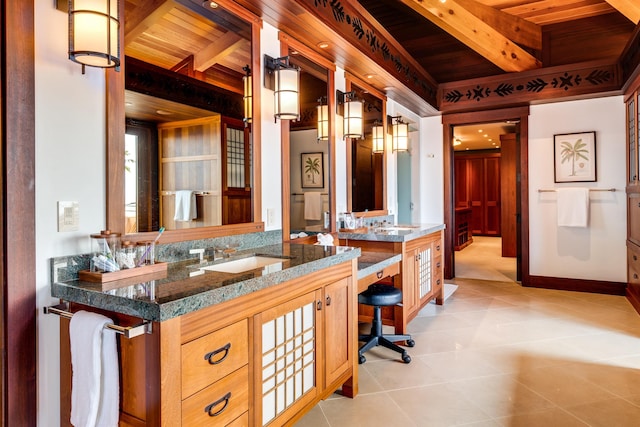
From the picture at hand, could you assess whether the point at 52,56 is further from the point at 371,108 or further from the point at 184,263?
the point at 371,108

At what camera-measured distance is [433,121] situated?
19.0 ft

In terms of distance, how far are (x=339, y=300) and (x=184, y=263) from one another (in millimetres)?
853

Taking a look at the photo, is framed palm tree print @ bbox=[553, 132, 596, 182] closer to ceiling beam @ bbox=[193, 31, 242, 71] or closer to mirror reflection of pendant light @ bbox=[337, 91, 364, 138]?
mirror reflection of pendant light @ bbox=[337, 91, 364, 138]

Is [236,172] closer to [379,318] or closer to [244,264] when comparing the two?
[244,264]

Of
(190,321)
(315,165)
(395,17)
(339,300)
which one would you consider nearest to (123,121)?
(190,321)

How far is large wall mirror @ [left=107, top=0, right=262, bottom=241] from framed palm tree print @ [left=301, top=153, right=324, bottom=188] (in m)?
0.63

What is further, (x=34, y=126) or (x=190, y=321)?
(x=34, y=126)

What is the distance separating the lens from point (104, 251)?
1575 millimetres

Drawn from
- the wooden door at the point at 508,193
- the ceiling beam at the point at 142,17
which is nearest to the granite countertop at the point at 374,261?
the ceiling beam at the point at 142,17

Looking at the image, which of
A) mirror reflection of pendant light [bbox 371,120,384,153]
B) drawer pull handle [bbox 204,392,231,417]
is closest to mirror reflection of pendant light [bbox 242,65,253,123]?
drawer pull handle [bbox 204,392,231,417]

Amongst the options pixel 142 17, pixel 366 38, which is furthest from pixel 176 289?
pixel 366 38

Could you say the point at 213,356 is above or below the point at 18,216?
below

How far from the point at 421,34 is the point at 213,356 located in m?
5.26

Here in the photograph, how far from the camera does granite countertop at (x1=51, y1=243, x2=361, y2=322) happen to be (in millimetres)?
1234
